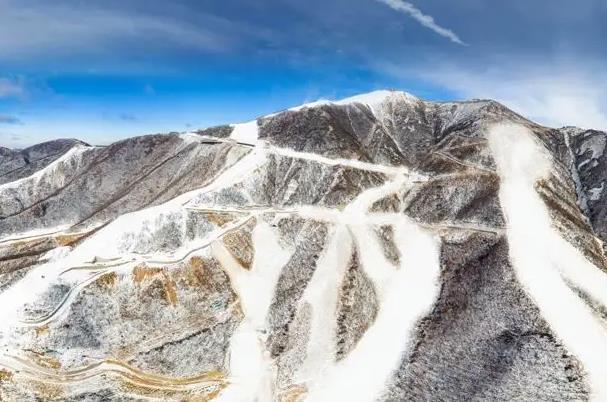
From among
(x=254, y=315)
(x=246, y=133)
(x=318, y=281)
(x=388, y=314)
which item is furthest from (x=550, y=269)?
(x=246, y=133)

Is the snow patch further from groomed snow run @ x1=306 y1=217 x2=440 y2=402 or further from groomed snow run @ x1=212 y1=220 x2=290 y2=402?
groomed snow run @ x1=306 y1=217 x2=440 y2=402

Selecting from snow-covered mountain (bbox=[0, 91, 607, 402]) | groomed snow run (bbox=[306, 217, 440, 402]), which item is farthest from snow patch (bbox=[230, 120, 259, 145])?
groomed snow run (bbox=[306, 217, 440, 402])

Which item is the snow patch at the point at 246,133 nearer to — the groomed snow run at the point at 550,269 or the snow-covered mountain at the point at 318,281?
the snow-covered mountain at the point at 318,281

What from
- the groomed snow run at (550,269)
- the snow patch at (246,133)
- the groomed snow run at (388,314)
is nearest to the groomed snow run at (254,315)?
the groomed snow run at (388,314)

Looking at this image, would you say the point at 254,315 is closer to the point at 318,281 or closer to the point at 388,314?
the point at 318,281

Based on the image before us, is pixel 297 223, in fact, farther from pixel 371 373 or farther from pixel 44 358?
pixel 44 358

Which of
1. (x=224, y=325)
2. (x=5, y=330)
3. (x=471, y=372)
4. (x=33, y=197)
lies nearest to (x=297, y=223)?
(x=224, y=325)
